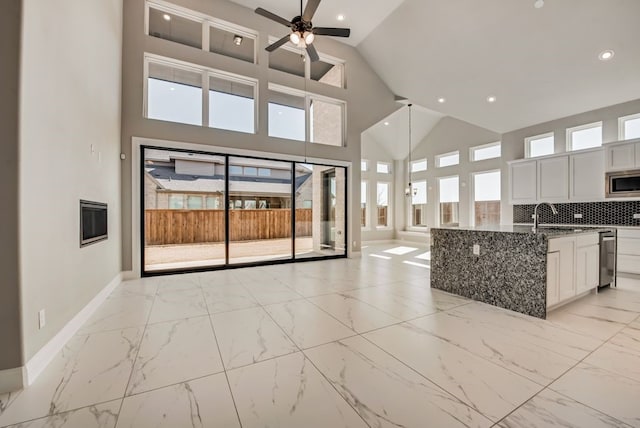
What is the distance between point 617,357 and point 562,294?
1.11m

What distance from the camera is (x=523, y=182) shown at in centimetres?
608

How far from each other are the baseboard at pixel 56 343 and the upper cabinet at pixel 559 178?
7.88 metres

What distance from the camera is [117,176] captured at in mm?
4125

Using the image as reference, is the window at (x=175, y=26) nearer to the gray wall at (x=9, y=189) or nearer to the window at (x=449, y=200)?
the gray wall at (x=9, y=189)

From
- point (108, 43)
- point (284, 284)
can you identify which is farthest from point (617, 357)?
point (108, 43)

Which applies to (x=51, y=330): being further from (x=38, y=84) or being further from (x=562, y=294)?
(x=562, y=294)

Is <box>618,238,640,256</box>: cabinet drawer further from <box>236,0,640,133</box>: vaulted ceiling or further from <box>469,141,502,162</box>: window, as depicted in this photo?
<box>469,141,502,162</box>: window

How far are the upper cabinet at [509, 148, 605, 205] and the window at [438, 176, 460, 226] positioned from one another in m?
2.50

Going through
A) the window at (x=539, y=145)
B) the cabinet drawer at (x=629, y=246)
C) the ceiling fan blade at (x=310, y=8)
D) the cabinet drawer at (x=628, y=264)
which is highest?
the ceiling fan blade at (x=310, y=8)

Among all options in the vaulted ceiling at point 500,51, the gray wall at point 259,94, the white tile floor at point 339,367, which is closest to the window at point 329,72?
the gray wall at point 259,94

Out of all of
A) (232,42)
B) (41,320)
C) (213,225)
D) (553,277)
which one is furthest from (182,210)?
(553,277)

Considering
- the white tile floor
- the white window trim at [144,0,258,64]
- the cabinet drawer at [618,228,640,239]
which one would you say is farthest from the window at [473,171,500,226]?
the white window trim at [144,0,258,64]

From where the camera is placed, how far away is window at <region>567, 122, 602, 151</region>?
5.33 metres

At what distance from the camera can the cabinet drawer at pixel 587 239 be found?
330 centimetres
